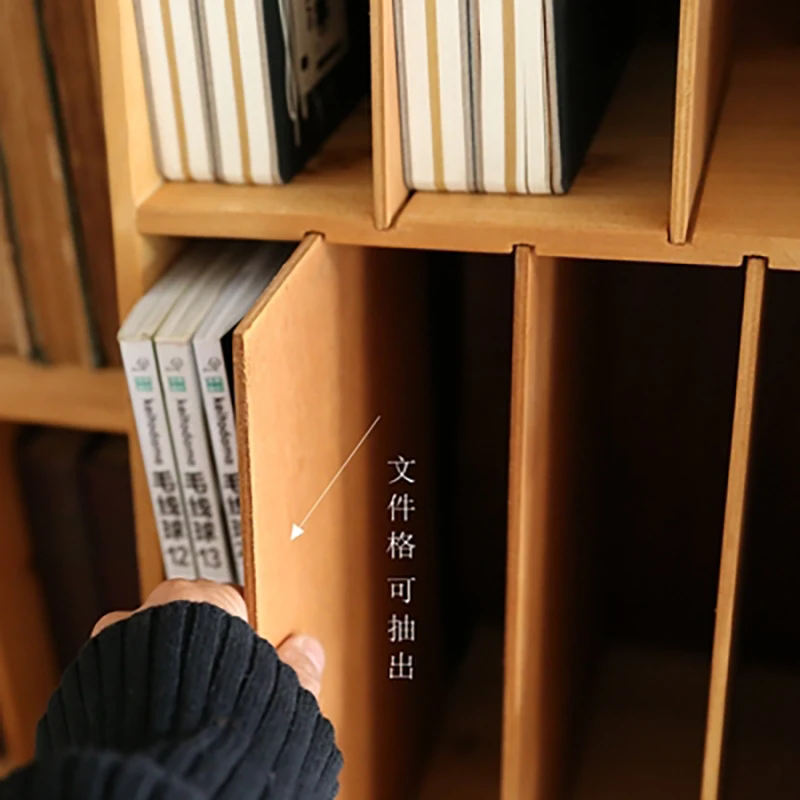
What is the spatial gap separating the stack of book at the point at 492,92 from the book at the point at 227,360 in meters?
0.15

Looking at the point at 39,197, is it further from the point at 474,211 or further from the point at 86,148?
the point at 474,211

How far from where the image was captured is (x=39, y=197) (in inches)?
40.9

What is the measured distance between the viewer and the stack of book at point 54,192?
971 millimetres

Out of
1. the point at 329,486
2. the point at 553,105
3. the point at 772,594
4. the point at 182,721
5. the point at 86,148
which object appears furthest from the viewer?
the point at 772,594

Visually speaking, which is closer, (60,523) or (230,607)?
(230,607)

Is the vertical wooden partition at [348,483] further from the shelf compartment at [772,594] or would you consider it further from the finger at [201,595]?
the shelf compartment at [772,594]

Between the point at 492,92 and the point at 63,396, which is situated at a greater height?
the point at 492,92

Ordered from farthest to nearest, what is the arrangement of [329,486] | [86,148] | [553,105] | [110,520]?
[110,520], [86,148], [329,486], [553,105]

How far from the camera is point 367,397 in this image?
961mm

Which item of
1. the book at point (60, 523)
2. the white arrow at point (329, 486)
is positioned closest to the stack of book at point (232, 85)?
the white arrow at point (329, 486)

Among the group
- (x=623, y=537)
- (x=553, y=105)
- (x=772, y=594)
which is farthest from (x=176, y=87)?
(x=772, y=594)

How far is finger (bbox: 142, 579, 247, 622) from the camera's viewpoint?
0.79 m

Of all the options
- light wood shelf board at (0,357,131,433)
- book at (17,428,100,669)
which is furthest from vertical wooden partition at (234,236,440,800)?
book at (17,428,100,669)

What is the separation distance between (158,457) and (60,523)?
38 cm
